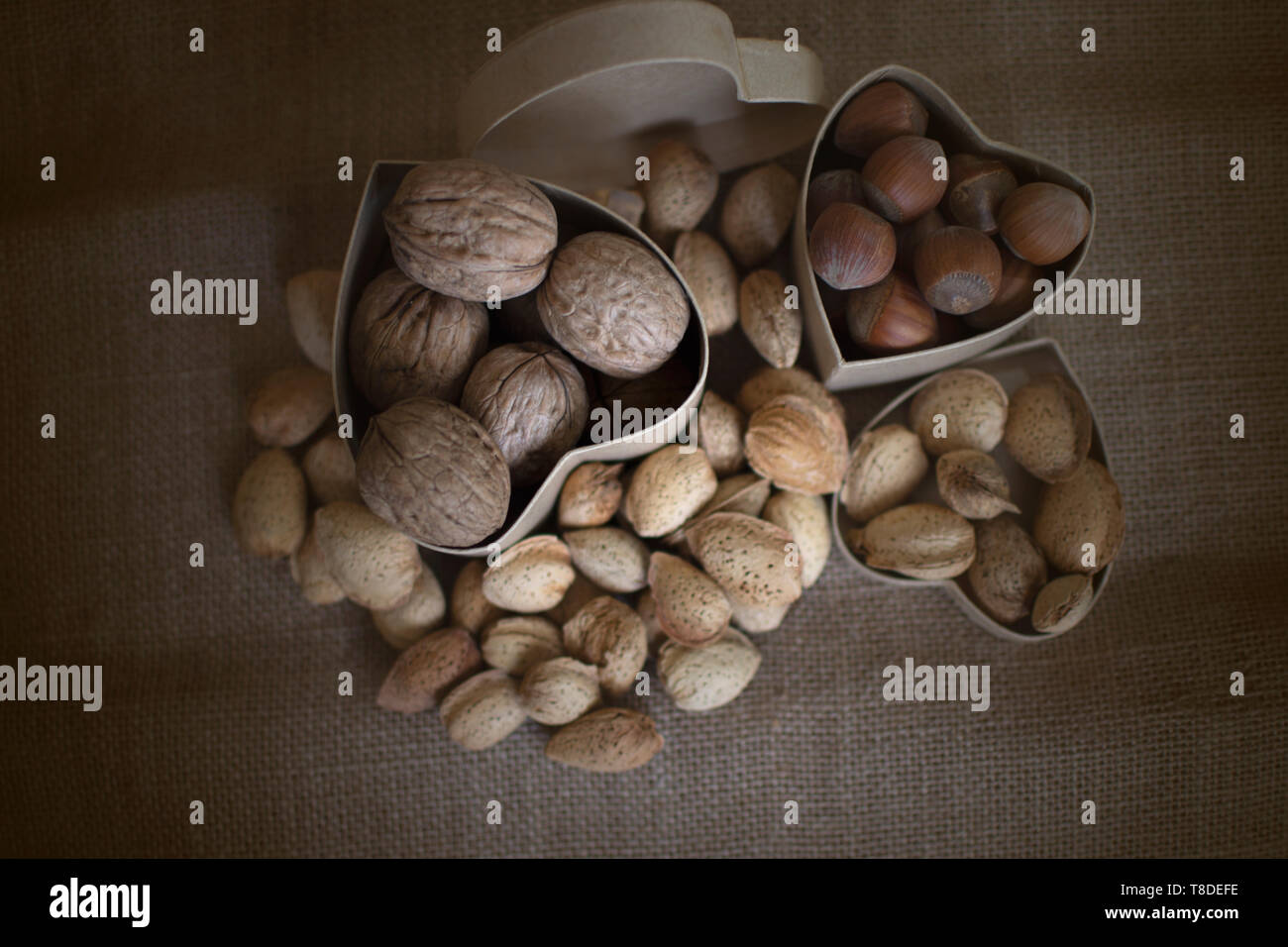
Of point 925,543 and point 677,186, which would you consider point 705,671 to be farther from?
point 677,186

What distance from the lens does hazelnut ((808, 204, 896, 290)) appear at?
0.73 m

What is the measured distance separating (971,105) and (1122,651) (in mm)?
587

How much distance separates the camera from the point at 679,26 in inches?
28.0

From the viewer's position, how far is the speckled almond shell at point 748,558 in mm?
791

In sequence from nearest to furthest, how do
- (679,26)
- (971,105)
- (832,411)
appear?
(679,26) < (832,411) < (971,105)

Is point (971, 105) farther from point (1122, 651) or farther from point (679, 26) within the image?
point (1122, 651)

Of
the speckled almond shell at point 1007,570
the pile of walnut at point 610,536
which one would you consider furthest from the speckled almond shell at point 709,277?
the speckled almond shell at point 1007,570

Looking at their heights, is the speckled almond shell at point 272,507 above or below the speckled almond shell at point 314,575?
above

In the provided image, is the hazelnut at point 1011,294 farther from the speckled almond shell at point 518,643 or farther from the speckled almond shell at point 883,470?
the speckled almond shell at point 518,643

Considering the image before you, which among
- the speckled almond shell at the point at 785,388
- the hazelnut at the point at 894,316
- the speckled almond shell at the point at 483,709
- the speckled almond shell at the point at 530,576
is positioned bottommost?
the speckled almond shell at the point at 483,709

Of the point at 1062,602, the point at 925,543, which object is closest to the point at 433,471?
the point at 925,543

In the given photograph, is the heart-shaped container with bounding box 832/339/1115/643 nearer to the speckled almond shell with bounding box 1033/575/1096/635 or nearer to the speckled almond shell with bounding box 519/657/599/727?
the speckled almond shell with bounding box 1033/575/1096/635

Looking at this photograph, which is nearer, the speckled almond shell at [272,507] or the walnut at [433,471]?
the walnut at [433,471]

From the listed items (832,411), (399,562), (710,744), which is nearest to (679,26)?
(832,411)
